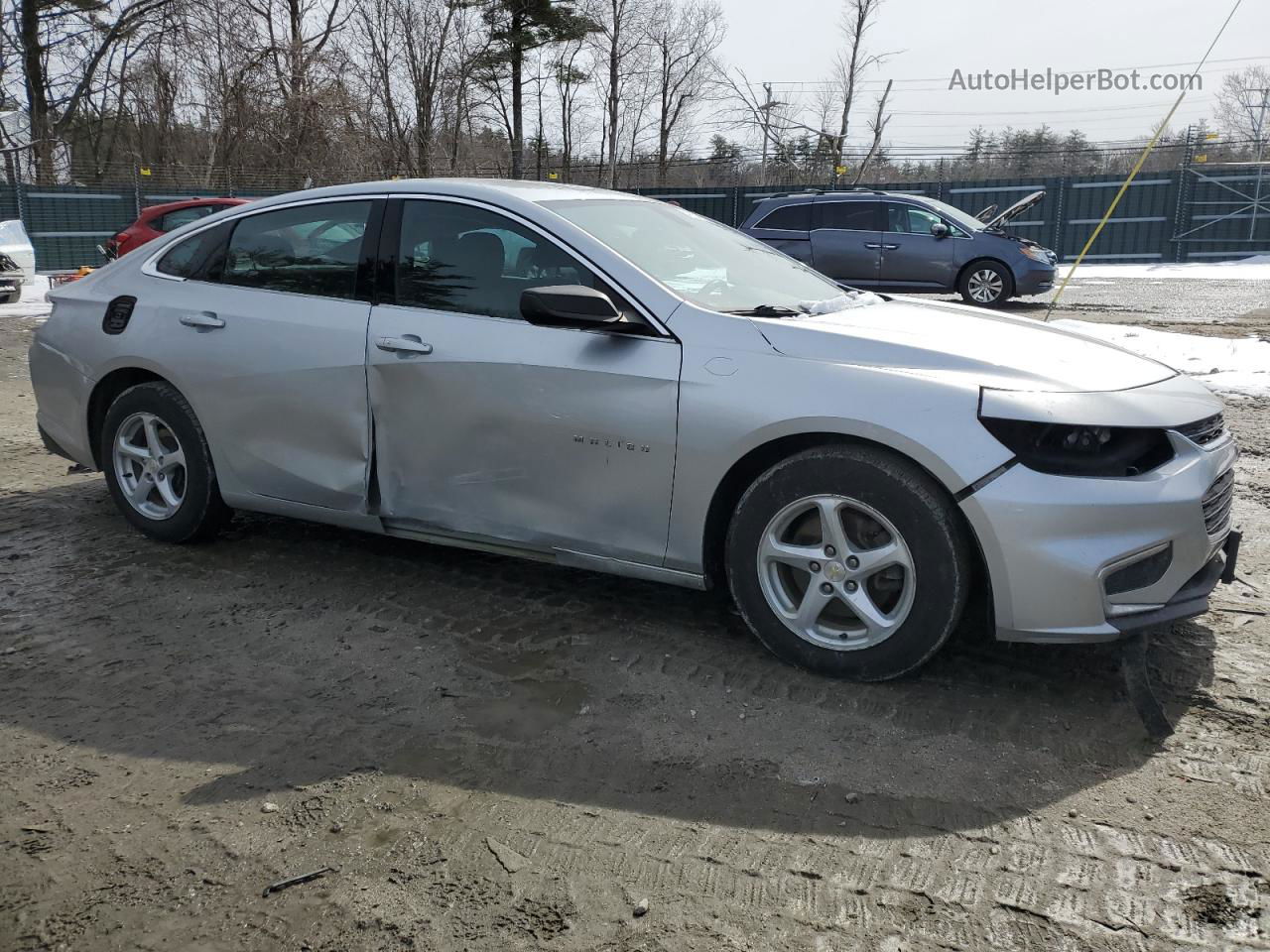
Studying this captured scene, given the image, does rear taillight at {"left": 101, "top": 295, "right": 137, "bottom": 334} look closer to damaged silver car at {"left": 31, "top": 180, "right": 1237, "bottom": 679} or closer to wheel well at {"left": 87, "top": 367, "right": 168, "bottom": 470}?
damaged silver car at {"left": 31, "top": 180, "right": 1237, "bottom": 679}

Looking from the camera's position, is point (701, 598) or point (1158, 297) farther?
point (1158, 297)

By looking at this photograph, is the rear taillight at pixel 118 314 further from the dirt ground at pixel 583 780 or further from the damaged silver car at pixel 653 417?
the dirt ground at pixel 583 780

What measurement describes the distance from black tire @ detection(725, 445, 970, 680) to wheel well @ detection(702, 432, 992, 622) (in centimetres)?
3

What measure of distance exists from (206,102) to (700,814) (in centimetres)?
3247

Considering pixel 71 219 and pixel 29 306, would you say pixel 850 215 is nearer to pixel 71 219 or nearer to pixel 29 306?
pixel 29 306

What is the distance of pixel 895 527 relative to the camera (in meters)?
3.20

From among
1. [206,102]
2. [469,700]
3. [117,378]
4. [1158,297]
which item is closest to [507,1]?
[206,102]

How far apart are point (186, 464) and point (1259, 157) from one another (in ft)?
103

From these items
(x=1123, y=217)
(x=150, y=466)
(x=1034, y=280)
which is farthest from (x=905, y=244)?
(x=1123, y=217)

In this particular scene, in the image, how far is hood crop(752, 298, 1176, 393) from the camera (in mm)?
3230

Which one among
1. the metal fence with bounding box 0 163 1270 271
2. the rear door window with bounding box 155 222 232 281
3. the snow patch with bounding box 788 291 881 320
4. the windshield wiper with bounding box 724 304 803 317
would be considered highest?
the metal fence with bounding box 0 163 1270 271

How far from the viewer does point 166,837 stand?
2615 millimetres

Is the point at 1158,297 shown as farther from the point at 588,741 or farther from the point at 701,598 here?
the point at 588,741

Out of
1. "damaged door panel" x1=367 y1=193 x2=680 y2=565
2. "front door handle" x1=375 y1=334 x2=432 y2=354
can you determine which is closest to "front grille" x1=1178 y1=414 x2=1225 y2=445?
"damaged door panel" x1=367 y1=193 x2=680 y2=565
